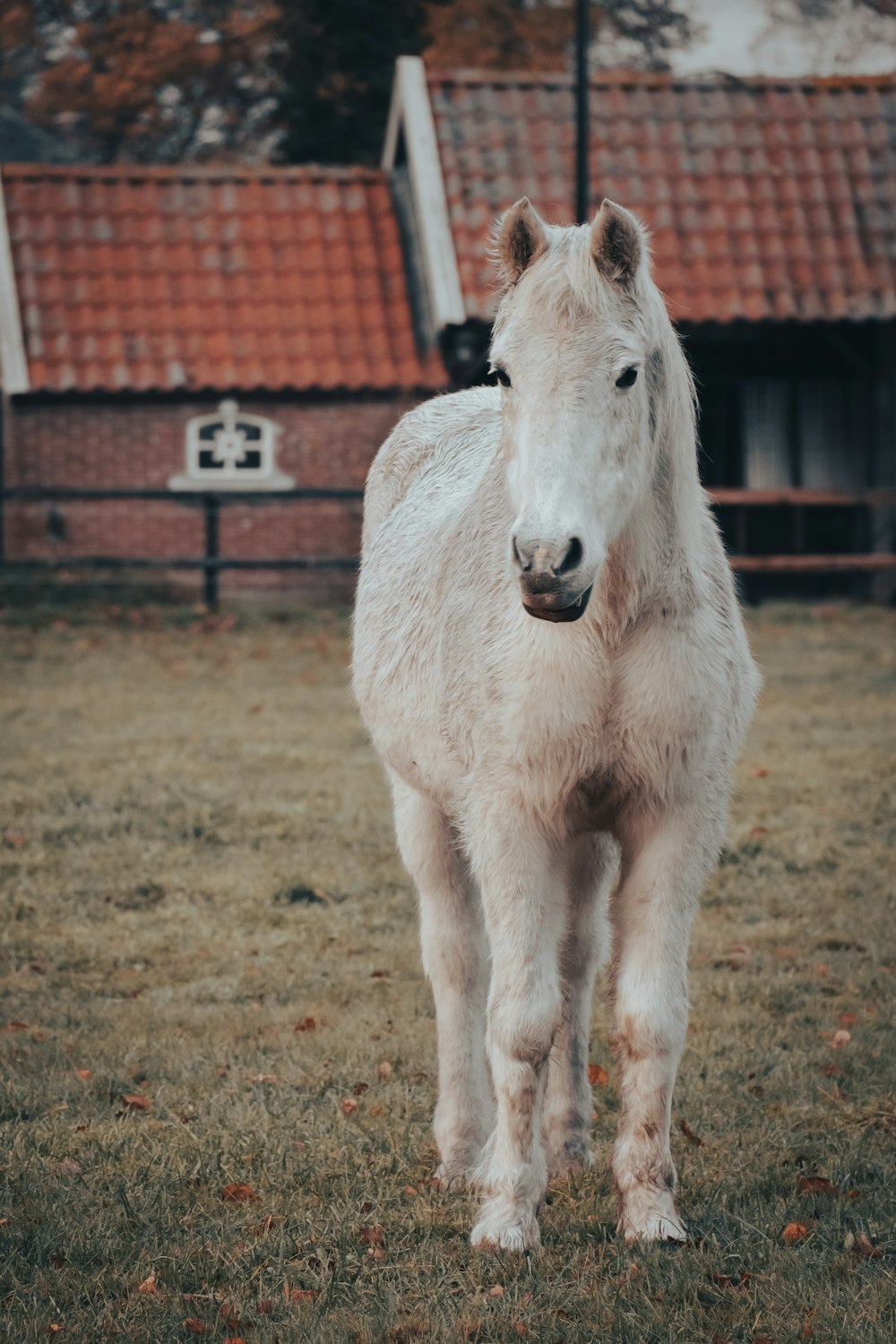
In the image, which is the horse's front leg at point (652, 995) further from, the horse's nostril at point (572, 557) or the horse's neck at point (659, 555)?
the horse's nostril at point (572, 557)

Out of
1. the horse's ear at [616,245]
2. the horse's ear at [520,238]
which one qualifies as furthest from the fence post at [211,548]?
the horse's ear at [616,245]

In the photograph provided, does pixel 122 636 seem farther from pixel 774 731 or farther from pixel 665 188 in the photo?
pixel 665 188

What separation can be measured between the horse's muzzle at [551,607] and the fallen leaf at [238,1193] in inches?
74.5

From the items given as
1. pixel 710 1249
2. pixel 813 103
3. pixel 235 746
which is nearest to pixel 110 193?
pixel 813 103

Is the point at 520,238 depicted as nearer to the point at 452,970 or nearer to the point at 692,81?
the point at 452,970

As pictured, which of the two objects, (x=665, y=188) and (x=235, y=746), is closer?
(x=235, y=746)

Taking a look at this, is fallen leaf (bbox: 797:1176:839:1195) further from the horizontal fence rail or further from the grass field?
the horizontal fence rail

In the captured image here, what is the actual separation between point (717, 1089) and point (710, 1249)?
1.12 meters

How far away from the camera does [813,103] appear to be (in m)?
18.7

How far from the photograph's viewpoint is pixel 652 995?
11.9ft

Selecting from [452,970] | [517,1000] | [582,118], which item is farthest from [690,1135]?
[582,118]

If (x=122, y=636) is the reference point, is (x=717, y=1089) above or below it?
below

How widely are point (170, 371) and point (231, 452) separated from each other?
1204 mm

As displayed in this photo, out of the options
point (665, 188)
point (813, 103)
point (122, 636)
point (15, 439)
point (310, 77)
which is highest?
point (310, 77)
